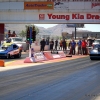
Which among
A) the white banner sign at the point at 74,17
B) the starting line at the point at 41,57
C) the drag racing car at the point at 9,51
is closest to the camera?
the starting line at the point at 41,57

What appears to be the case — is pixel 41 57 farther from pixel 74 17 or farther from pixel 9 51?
pixel 74 17

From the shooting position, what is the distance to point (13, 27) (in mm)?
128750

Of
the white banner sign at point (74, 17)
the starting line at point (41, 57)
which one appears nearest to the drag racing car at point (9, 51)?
the starting line at point (41, 57)

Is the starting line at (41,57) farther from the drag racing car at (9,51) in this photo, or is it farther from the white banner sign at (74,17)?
the white banner sign at (74,17)

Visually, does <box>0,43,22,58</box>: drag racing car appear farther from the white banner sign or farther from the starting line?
the white banner sign

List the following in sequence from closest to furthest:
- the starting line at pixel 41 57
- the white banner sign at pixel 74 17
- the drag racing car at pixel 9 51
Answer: the starting line at pixel 41 57
the drag racing car at pixel 9 51
the white banner sign at pixel 74 17

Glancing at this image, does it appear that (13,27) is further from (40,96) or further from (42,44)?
(40,96)

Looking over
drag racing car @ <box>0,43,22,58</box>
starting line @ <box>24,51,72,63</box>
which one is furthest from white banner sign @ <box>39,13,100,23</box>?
drag racing car @ <box>0,43,22,58</box>

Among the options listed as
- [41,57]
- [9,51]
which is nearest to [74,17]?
[9,51]

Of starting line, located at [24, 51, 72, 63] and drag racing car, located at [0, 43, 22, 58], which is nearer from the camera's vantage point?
starting line, located at [24, 51, 72, 63]

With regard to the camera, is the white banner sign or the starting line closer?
the starting line

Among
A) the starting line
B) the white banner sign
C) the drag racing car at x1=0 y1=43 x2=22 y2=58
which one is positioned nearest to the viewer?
the starting line

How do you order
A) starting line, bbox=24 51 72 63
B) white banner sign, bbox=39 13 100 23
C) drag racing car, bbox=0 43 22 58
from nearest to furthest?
1. starting line, bbox=24 51 72 63
2. drag racing car, bbox=0 43 22 58
3. white banner sign, bbox=39 13 100 23

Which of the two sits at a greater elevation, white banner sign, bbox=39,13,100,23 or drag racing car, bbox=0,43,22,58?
white banner sign, bbox=39,13,100,23
